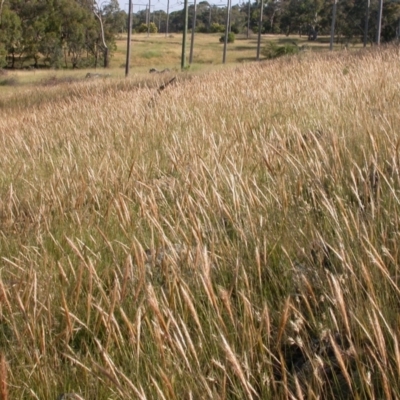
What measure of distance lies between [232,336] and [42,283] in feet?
2.65

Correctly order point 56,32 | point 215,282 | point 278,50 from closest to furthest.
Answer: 1. point 215,282
2. point 278,50
3. point 56,32

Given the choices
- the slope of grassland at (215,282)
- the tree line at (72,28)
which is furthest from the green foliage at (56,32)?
the slope of grassland at (215,282)

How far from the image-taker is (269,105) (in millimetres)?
5414

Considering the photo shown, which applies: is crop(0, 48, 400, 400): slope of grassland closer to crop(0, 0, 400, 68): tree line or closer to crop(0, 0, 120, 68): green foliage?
crop(0, 0, 400, 68): tree line

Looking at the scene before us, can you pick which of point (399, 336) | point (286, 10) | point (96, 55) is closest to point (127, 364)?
point (399, 336)

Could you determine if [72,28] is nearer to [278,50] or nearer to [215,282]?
[278,50]

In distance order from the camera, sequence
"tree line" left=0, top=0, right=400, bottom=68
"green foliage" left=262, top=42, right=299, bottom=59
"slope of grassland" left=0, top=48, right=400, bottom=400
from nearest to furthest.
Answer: "slope of grassland" left=0, top=48, right=400, bottom=400 → "green foliage" left=262, top=42, right=299, bottom=59 → "tree line" left=0, top=0, right=400, bottom=68

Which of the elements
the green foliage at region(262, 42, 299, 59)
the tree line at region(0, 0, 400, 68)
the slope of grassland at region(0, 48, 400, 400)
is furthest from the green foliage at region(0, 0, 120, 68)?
the slope of grassland at region(0, 48, 400, 400)

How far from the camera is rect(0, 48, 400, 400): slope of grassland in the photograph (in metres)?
1.31

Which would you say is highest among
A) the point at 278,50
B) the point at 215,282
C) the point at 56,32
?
the point at 56,32

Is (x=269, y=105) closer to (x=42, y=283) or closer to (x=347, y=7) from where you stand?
(x=42, y=283)

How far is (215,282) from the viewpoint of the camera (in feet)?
5.90

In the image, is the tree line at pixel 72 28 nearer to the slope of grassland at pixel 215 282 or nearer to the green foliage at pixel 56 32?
the green foliage at pixel 56 32

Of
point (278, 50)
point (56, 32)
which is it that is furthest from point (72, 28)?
point (278, 50)
